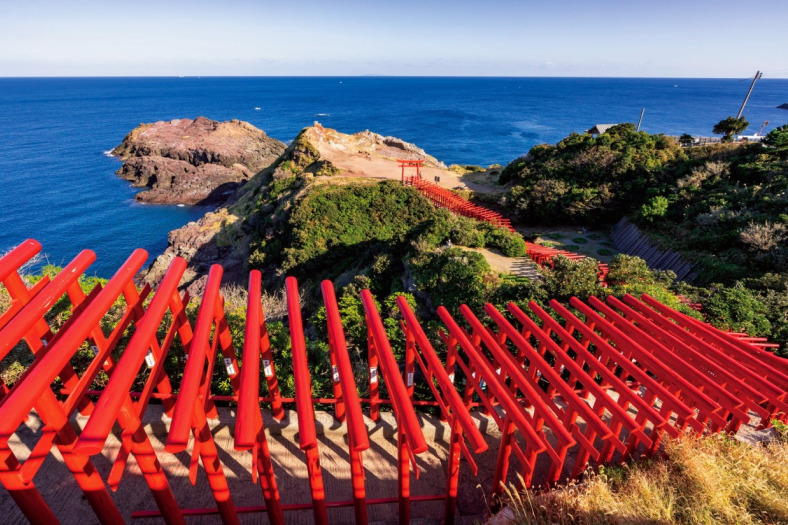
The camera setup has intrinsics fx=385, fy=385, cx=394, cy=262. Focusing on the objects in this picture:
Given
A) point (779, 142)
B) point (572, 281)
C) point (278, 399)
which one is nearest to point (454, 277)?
point (572, 281)

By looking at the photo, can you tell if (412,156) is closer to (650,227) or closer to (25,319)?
(650,227)

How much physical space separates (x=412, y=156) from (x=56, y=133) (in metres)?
98.8

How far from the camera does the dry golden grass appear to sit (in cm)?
419

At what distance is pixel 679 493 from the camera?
4.59 metres

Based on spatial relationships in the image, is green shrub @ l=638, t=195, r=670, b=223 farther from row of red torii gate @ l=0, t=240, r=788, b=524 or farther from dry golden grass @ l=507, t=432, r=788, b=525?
dry golden grass @ l=507, t=432, r=788, b=525

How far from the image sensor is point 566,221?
26.9 m

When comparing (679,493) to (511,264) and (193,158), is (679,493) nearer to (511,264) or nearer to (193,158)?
(511,264)

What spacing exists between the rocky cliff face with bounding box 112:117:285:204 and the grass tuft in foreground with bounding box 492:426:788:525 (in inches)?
2391

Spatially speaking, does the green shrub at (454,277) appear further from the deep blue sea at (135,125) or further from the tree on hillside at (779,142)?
the deep blue sea at (135,125)

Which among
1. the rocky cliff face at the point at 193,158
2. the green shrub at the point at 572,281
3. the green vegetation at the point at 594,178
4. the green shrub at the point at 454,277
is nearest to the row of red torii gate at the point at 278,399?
the green shrub at the point at 572,281

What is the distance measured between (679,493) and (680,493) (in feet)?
0.13

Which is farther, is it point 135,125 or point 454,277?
point 135,125

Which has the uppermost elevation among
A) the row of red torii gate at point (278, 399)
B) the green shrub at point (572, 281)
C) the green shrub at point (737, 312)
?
the row of red torii gate at point (278, 399)

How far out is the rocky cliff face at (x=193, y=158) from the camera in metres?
58.0
